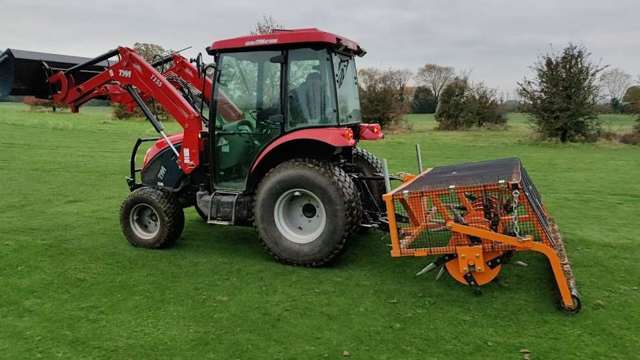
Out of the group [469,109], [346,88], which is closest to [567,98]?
[469,109]

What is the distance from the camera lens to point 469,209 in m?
4.86

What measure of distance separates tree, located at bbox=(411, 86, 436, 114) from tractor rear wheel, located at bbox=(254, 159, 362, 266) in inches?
1648

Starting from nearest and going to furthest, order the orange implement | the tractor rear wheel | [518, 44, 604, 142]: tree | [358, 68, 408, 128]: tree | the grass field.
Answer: the grass field < the orange implement < the tractor rear wheel < [518, 44, 604, 142]: tree < [358, 68, 408, 128]: tree

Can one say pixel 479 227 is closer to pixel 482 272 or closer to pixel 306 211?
pixel 482 272

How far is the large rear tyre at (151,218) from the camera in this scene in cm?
613

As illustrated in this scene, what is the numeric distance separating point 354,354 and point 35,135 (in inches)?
812

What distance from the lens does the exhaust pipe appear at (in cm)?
645

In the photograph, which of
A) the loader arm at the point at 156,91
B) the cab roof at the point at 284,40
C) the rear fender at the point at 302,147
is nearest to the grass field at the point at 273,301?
the rear fender at the point at 302,147

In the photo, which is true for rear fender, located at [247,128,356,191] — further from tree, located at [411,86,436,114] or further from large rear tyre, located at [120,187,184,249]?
tree, located at [411,86,436,114]

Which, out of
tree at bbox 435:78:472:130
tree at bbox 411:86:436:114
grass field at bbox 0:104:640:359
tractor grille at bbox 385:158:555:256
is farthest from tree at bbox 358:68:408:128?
tractor grille at bbox 385:158:555:256

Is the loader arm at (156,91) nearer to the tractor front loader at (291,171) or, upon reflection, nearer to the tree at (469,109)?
the tractor front loader at (291,171)

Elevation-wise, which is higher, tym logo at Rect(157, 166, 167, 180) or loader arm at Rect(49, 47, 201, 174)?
loader arm at Rect(49, 47, 201, 174)

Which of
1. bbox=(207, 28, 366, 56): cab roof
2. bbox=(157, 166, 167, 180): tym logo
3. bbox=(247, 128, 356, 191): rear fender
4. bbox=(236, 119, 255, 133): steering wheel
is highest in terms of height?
bbox=(207, 28, 366, 56): cab roof

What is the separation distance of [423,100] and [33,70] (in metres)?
41.8
